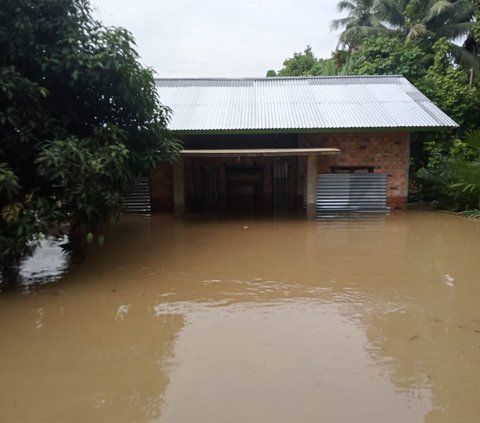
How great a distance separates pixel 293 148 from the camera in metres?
11.8

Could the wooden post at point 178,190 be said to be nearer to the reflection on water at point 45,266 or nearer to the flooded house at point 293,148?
the flooded house at point 293,148

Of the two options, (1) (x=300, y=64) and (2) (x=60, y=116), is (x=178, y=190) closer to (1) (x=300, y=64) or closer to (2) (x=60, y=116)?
(2) (x=60, y=116)

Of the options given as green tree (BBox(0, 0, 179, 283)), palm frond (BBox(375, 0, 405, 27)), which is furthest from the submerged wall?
palm frond (BBox(375, 0, 405, 27))

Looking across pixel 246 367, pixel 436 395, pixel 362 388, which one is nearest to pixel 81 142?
pixel 246 367

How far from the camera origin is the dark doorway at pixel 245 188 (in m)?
12.4

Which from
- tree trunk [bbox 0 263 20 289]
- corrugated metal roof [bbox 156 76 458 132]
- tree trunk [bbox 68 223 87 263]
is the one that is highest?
corrugated metal roof [bbox 156 76 458 132]

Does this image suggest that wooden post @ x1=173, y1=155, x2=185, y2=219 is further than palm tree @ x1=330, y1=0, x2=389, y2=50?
No

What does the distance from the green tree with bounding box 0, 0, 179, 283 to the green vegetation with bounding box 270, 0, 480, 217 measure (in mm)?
8021

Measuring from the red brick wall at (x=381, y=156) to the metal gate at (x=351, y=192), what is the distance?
27 cm

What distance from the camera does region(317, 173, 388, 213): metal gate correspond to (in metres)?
11.1

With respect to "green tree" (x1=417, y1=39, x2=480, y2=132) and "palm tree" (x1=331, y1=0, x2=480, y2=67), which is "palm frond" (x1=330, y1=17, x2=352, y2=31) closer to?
"palm tree" (x1=331, y1=0, x2=480, y2=67)

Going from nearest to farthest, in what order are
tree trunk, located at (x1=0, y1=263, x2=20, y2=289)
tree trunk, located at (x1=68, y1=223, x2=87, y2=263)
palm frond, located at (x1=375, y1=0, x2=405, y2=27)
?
tree trunk, located at (x1=0, y1=263, x2=20, y2=289) → tree trunk, located at (x1=68, y1=223, x2=87, y2=263) → palm frond, located at (x1=375, y1=0, x2=405, y2=27)

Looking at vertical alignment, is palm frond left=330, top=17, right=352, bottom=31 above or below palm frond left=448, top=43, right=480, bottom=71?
above

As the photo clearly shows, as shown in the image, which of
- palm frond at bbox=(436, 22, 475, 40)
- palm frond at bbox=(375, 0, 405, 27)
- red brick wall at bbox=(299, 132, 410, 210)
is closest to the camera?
red brick wall at bbox=(299, 132, 410, 210)
